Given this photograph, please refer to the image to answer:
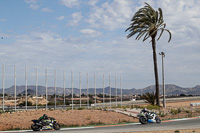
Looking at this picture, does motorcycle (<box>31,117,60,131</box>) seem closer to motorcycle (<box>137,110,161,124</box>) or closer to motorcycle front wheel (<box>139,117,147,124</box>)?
motorcycle front wheel (<box>139,117,147,124</box>)

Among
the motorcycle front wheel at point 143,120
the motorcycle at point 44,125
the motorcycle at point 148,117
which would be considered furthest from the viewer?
the motorcycle at point 148,117

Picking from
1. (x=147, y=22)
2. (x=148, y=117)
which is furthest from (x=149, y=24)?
(x=148, y=117)

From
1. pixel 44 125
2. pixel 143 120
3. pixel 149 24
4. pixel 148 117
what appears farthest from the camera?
pixel 149 24

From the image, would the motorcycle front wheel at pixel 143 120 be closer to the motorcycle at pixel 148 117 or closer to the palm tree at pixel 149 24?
the motorcycle at pixel 148 117

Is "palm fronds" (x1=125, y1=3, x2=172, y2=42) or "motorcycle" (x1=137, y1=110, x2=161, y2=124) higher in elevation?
"palm fronds" (x1=125, y1=3, x2=172, y2=42)

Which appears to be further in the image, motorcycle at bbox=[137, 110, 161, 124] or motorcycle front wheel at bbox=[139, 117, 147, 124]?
motorcycle at bbox=[137, 110, 161, 124]

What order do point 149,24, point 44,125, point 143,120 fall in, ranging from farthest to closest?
point 149,24 < point 143,120 < point 44,125

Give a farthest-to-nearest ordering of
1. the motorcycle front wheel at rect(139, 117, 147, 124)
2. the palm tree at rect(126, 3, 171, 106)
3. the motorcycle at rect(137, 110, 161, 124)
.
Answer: the palm tree at rect(126, 3, 171, 106) → the motorcycle at rect(137, 110, 161, 124) → the motorcycle front wheel at rect(139, 117, 147, 124)

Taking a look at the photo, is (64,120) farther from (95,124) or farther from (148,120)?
(148,120)

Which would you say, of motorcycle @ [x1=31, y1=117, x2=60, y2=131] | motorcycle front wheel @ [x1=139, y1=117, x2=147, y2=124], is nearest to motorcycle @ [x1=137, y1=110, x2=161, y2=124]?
motorcycle front wheel @ [x1=139, y1=117, x2=147, y2=124]

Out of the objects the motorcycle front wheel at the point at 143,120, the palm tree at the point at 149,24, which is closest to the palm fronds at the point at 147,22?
the palm tree at the point at 149,24

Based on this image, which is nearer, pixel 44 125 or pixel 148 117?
pixel 44 125

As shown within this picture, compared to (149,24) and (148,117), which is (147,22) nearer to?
(149,24)

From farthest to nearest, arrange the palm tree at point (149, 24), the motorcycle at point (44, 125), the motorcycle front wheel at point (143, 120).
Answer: the palm tree at point (149, 24)
the motorcycle front wheel at point (143, 120)
the motorcycle at point (44, 125)
